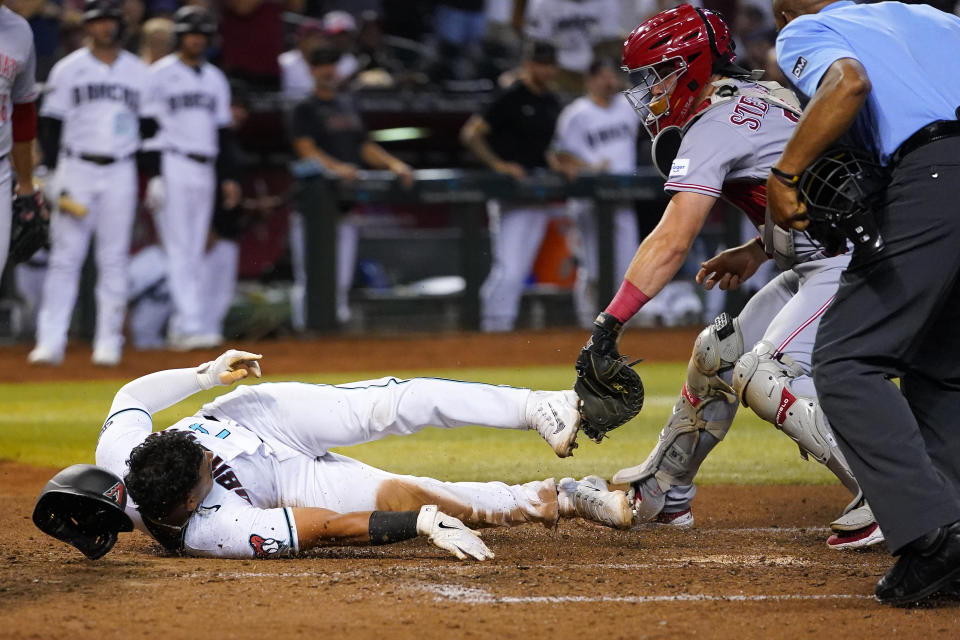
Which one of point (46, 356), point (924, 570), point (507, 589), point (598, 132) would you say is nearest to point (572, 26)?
point (598, 132)

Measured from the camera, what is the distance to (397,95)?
46.4ft

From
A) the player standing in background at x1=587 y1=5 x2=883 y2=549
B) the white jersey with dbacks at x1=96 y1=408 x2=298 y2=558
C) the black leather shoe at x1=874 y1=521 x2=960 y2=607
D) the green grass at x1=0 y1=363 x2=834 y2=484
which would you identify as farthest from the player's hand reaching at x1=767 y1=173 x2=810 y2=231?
the green grass at x1=0 y1=363 x2=834 y2=484

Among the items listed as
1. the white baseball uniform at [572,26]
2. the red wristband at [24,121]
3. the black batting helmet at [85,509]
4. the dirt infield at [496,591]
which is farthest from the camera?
the white baseball uniform at [572,26]

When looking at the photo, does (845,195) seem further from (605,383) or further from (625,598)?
(625,598)

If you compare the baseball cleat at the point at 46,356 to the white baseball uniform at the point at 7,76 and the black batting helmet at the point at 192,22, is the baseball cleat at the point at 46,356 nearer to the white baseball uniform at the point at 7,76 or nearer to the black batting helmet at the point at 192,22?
the black batting helmet at the point at 192,22

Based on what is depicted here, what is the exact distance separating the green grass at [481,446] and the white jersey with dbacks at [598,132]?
4166 millimetres

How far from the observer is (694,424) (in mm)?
5008

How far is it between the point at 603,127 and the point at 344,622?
33.6 ft

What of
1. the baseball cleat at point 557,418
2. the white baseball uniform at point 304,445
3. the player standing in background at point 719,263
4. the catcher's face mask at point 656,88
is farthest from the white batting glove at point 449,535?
the catcher's face mask at point 656,88

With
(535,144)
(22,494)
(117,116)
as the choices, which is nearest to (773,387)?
(22,494)

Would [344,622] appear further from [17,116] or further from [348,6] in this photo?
[348,6]

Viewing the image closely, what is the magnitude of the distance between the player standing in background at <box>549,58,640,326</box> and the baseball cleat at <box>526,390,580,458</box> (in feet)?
27.9

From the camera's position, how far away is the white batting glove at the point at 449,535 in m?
4.27

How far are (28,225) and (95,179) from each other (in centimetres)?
458
